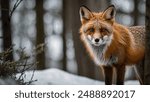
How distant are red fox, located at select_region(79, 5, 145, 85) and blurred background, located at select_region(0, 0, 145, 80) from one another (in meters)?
0.90

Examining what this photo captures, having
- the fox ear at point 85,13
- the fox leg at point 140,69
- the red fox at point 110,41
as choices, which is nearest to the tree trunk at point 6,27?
the red fox at point 110,41

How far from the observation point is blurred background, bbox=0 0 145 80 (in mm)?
9375

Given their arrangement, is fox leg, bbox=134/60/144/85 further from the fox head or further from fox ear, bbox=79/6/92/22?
fox ear, bbox=79/6/92/22

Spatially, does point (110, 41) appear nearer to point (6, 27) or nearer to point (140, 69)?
point (140, 69)

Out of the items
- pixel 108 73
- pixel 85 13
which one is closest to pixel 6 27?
pixel 85 13

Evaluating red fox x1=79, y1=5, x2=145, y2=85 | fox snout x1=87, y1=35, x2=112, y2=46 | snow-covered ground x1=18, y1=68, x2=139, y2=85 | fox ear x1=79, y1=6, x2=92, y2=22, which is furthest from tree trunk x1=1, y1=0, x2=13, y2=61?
fox snout x1=87, y1=35, x2=112, y2=46

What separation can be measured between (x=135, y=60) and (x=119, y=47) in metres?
0.38

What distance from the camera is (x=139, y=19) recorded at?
40.0 feet

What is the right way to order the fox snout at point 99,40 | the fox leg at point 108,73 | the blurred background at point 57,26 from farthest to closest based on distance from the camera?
the blurred background at point 57,26 → the fox leg at point 108,73 → the fox snout at point 99,40

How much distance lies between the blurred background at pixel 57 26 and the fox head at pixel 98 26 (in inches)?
37.1

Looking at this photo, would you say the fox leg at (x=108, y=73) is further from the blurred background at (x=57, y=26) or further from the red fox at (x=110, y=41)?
the blurred background at (x=57, y=26)

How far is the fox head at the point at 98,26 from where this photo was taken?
5.32m

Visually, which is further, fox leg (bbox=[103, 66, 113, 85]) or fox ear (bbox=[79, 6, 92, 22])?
fox leg (bbox=[103, 66, 113, 85])

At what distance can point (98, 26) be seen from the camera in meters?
5.33
